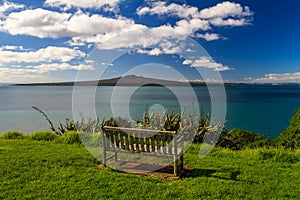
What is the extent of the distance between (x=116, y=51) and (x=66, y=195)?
16.3 ft

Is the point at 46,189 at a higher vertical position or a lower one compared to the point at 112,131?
lower

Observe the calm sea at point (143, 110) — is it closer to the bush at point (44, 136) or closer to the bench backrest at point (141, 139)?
the bush at point (44, 136)

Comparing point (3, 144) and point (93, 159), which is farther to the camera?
point (3, 144)

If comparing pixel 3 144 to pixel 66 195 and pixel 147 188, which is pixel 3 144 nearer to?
pixel 66 195

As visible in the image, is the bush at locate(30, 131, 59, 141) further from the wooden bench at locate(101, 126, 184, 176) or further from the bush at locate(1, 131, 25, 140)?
the wooden bench at locate(101, 126, 184, 176)

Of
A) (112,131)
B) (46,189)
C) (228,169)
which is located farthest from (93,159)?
(228,169)

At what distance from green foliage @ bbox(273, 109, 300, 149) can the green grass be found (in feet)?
7.11

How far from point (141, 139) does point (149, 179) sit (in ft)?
2.70

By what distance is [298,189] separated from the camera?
4.41m

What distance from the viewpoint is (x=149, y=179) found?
4.82m

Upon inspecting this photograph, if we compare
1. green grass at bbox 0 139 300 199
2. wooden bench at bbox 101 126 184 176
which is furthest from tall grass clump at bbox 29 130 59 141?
wooden bench at bbox 101 126 184 176

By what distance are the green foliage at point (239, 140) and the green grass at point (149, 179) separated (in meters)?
2.05

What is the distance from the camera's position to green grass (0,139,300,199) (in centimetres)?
417

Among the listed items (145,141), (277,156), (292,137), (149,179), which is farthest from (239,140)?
(149,179)
